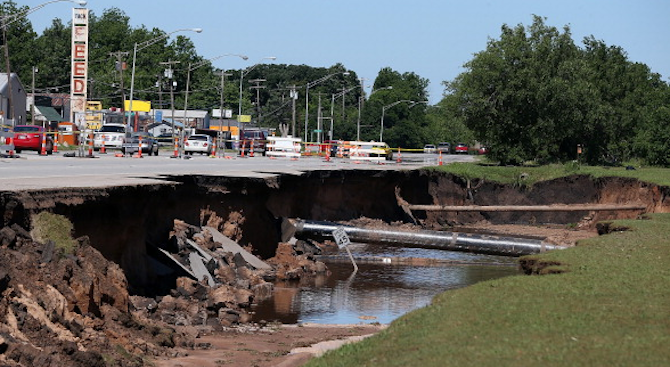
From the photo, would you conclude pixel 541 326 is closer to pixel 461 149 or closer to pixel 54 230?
pixel 54 230

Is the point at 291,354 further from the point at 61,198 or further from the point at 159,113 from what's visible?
the point at 159,113

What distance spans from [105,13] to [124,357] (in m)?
174

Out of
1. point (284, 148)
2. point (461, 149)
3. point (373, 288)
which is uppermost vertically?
point (284, 148)

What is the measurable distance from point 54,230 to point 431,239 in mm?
15299

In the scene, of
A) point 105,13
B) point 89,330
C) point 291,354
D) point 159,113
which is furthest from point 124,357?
point 105,13

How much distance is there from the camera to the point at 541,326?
407 inches

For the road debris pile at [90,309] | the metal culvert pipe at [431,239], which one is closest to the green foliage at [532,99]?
the metal culvert pipe at [431,239]

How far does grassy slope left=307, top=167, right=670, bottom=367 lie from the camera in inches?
353

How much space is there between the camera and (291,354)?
15.5 meters

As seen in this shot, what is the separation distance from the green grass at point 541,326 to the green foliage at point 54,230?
5885 mm

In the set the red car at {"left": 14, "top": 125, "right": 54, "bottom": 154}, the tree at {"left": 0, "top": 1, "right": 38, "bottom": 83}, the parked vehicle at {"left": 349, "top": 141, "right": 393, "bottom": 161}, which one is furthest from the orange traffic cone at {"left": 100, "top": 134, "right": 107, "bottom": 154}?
the tree at {"left": 0, "top": 1, "right": 38, "bottom": 83}

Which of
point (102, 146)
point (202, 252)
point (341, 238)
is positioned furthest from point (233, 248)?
point (102, 146)

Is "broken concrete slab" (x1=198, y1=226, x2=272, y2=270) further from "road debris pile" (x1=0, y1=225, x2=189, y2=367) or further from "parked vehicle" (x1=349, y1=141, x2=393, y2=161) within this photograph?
"parked vehicle" (x1=349, y1=141, x2=393, y2=161)

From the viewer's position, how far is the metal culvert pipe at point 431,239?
28.5 metres
